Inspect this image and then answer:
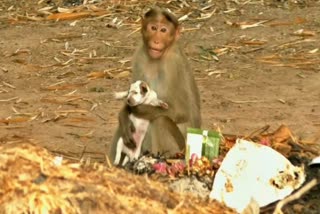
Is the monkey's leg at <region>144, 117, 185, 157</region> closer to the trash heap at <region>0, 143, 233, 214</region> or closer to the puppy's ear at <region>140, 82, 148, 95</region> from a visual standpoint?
the puppy's ear at <region>140, 82, 148, 95</region>

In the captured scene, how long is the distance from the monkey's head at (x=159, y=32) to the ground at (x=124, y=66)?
1.24 m

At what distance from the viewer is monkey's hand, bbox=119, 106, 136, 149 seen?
9359 millimetres

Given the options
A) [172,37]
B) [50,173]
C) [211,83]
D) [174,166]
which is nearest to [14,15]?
[211,83]

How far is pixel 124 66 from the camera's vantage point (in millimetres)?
13727

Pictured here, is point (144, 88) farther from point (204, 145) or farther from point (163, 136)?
point (204, 145)

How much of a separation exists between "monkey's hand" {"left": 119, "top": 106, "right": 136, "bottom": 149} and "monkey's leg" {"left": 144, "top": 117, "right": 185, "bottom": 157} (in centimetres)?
31

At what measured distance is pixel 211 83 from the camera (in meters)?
13.0

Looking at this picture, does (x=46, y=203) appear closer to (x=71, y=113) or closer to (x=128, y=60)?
(x=71, y=113)

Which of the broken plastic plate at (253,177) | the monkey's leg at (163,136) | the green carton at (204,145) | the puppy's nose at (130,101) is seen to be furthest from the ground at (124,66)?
the broken plastic plate at (253,177)

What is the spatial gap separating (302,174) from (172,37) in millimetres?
4049

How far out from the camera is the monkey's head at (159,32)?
10.0m

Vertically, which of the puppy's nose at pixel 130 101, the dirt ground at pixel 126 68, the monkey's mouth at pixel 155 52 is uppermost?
the monkey's mouth at pixel 155 52

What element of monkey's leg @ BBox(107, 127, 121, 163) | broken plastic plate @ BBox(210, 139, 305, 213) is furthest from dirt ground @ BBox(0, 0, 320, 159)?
broken plastic plate @ BBox(210, 139, 305, 213)

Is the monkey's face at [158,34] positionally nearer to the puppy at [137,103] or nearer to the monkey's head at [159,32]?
the monkey's head at [159,32]
